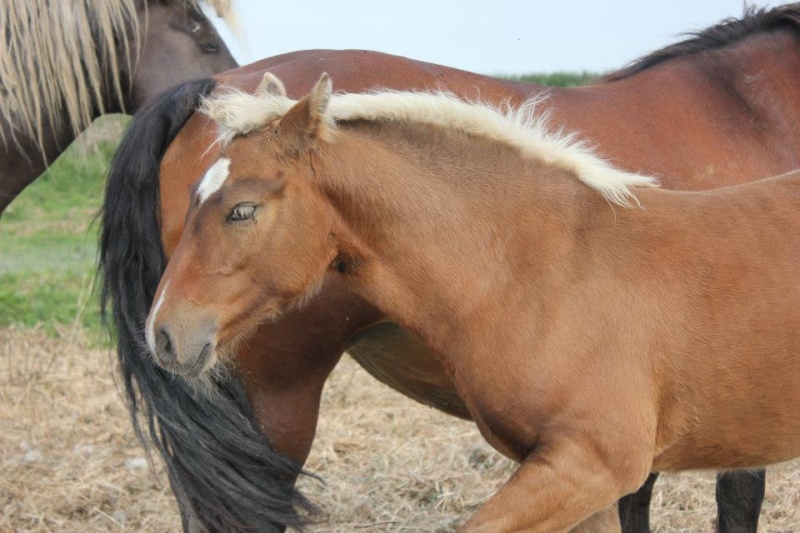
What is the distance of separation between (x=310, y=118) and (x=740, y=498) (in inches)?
87.2

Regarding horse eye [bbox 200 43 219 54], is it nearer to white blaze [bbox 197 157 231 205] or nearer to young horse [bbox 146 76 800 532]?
young horse [bbox 146 76 800 532]

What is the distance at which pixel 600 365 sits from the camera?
113 inches

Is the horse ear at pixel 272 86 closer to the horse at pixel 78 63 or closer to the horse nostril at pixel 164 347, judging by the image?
the horse nostril at pixel 164 347

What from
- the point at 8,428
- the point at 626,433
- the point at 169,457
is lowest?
the point at 8,428

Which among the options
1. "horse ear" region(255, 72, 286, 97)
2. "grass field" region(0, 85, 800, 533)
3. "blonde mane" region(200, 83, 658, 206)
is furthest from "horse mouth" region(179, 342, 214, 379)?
"grass field" region(0, 85, 800, 533)

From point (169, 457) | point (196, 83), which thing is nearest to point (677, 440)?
point (169, 457)

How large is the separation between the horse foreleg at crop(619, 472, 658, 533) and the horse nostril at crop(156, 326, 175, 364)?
2.08m

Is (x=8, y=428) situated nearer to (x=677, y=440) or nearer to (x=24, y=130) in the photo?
(x=24, y=130)

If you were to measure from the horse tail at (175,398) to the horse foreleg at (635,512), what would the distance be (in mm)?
1410

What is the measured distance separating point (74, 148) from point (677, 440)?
2589mm

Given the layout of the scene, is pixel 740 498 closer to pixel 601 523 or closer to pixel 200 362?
pixel 601 523

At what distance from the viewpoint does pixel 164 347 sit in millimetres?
2785

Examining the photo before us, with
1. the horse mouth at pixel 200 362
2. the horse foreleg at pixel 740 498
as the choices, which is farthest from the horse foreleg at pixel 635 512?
the horse mouth at pixel 200 362

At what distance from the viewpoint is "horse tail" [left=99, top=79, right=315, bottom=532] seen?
11.0 feet
